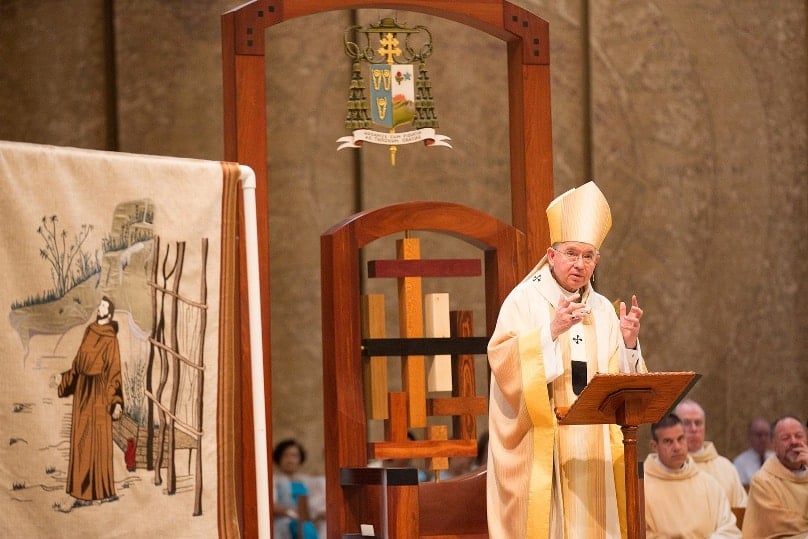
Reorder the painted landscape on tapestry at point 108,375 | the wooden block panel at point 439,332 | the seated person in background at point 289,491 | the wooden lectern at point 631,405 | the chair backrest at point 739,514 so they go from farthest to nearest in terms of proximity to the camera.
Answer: the chair backrest at point 739,514 → the seated person in background at point 289,491 → the wooden block panel at point 439,332 → the wooden lectern at point 631,405 → the painted landscape on tapestry at point 108,375

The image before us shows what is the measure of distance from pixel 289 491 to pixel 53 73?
3421 mm

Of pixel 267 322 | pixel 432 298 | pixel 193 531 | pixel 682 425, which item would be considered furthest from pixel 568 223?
pixel 682 425

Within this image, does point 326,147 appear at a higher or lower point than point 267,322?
higher

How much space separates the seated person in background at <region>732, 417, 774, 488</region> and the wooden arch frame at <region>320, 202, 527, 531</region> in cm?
432

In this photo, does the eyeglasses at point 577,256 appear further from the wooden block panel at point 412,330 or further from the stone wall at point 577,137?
the stone wall at point 577,137

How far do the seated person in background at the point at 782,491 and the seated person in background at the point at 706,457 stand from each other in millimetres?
666

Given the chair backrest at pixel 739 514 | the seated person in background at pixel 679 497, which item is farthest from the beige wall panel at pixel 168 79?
the chair backrest at pixel 739 514

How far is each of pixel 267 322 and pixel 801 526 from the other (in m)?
3.95

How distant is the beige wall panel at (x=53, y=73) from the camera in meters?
9.23

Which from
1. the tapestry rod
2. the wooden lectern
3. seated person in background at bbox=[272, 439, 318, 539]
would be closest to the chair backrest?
seated person in background at bbox=[272, 439, 318, 539]

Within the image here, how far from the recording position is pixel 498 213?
9.87 meters

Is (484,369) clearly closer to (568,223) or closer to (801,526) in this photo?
(801,526)

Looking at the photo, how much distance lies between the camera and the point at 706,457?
29.4ft

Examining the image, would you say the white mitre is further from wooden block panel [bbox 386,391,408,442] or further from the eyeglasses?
wooden block panel [bbox 386,391,408,442]
